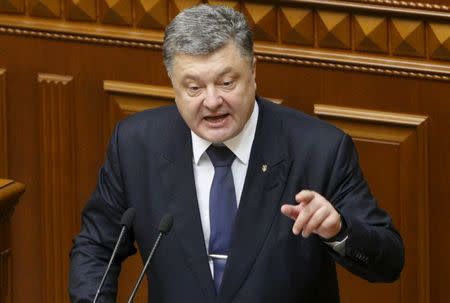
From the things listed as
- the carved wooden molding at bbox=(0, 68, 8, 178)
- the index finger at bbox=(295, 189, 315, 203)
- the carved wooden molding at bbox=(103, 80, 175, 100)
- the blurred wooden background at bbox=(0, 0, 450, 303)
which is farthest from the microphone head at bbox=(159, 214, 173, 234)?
the carved wooden molding at bbox=(0, 68, 8, 178)

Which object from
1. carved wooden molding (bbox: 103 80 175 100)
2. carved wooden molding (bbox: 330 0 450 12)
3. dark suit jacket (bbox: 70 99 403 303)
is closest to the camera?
dark suit jacket (bbox: 70 99 403 303)

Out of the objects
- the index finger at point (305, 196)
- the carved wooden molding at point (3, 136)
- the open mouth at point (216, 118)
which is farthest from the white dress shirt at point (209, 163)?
the carved wooden molding at point (3, 136)

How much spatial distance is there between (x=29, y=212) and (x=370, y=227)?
175cm

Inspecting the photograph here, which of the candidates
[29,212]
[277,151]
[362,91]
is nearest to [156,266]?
[277,151]

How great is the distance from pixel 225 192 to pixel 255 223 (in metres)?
0.09

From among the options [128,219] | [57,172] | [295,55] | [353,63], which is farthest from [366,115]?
[128,219]

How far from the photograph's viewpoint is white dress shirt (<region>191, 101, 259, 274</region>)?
9.84 ft

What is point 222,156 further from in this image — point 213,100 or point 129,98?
Result: point 129,98

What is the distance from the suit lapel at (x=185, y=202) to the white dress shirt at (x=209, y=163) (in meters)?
0.02

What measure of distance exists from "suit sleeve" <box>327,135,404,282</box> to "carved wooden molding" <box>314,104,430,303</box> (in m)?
0.90

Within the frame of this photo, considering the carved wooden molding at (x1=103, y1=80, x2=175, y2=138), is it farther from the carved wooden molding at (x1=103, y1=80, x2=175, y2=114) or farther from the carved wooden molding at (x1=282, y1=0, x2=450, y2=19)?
the carved wooden molding at (x1=282, y1=0, x2=450, y2=19)

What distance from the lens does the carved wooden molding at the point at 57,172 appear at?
168 inches

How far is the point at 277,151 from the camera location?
300cm

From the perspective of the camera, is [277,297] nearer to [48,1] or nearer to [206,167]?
[206,167]
